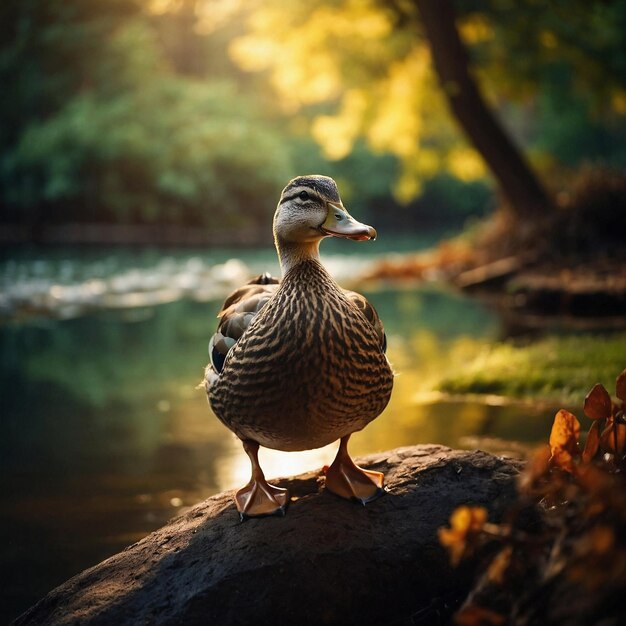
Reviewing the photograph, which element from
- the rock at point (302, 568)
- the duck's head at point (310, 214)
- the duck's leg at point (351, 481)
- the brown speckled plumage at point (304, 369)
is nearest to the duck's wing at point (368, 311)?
the brown speckled plumage at point (304, 369)

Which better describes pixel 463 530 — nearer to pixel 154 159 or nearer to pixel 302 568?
pixel 302 568

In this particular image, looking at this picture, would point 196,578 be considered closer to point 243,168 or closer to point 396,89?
point 396,89

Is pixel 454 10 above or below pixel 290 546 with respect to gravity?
above

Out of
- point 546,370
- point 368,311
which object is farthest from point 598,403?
point 546,370

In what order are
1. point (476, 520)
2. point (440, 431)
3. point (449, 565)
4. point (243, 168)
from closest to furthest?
point (476, 520) < point (449, 565) < point (440, 431) < point (243, 168)

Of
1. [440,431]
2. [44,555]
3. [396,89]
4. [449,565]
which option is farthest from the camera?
[396,89]

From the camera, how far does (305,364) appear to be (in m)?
2.24

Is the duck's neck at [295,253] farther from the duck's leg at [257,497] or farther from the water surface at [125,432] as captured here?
the water surface at [125,432]

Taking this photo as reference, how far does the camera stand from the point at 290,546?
2.24 meters

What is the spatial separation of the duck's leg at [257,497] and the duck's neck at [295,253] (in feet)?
1.94

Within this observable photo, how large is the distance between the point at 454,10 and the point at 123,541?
9073mm

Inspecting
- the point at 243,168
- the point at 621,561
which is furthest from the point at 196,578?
the point at 243,168

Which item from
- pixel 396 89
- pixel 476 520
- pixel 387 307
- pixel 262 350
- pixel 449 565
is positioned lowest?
pixel 387 307

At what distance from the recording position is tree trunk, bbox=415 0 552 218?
977 cm
